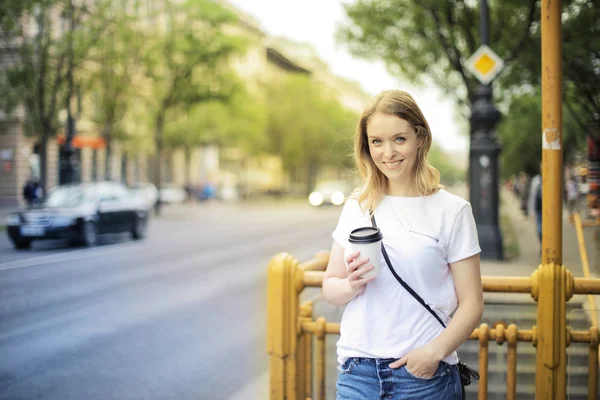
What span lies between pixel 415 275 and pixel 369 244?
0.67 ft

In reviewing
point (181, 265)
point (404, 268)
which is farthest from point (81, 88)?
point (404, 268)

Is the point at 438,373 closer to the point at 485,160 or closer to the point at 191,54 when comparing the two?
the point at 485,160

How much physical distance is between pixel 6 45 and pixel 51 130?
520 cm

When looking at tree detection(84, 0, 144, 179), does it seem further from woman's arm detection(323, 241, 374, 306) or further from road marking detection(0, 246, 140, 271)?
woman's arm detection(323, 241, 374, 306)

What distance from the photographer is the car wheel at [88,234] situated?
51.2 feet

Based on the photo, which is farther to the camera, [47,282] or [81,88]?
[81,88]

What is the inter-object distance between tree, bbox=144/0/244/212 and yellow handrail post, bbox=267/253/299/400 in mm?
29064

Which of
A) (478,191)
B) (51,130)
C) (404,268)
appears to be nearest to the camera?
(404,268)

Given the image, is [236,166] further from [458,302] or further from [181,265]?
[458,302]

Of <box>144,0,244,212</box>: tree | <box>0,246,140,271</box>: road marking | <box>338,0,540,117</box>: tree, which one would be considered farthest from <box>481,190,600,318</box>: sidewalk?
<box>144,0,244,212</box>: tree

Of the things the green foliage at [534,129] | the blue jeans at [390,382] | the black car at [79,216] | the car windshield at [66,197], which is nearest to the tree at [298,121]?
the green foliage at [534,129]

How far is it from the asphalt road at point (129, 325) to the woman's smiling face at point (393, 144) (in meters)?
3.42

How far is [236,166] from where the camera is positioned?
60.5m

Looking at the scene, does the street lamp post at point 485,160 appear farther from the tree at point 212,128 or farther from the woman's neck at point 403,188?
the tree at point 212,128
